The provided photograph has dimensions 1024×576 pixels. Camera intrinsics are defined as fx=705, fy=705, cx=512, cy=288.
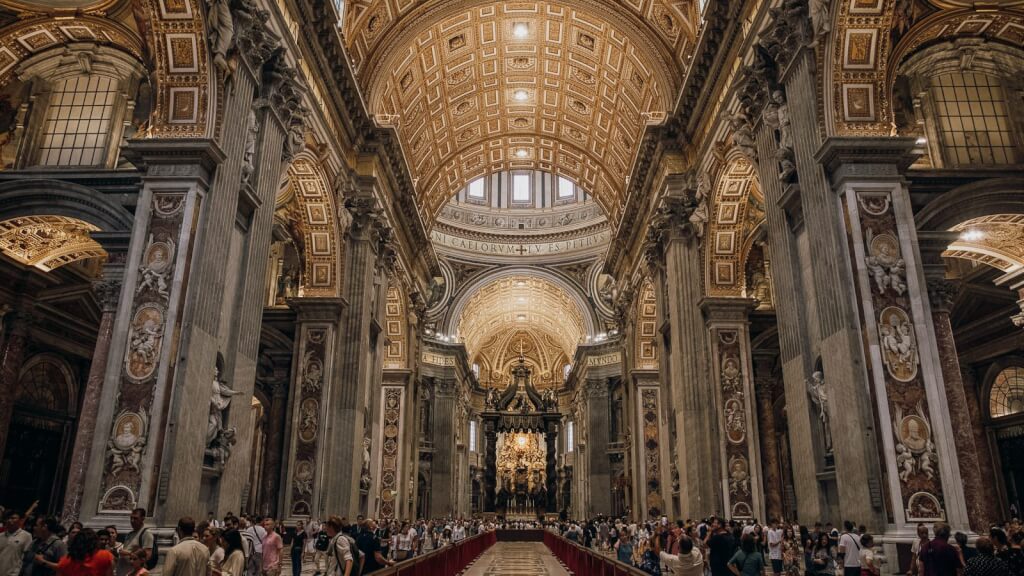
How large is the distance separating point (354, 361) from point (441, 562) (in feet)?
22.0

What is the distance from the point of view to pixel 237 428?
32.5 ft

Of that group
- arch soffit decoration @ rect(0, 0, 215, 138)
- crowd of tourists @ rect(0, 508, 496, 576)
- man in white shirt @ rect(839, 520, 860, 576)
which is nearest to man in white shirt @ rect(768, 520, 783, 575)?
man in white shirt @ rect(839, 520, 860, 576)

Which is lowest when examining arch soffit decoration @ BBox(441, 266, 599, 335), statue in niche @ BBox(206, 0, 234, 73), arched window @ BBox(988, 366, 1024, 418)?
arched window @ BBox(988, 366, 1024, 418)

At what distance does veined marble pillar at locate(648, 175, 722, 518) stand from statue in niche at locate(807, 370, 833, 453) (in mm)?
5736

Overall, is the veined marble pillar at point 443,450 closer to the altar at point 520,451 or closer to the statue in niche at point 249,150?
the altar at point 520,451

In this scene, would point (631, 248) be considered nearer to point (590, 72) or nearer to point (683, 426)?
point (590, 72)

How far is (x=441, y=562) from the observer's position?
33.9 feet

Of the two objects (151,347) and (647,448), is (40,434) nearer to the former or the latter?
(151,347)

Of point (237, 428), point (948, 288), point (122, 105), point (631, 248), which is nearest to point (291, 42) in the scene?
point (122, 105)

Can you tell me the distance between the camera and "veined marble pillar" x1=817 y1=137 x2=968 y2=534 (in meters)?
7.69

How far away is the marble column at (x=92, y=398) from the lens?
8289mm

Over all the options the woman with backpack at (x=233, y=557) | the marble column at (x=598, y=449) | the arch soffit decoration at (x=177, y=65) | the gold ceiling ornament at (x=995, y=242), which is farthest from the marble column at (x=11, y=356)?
the marble column at (x=598, y=449)

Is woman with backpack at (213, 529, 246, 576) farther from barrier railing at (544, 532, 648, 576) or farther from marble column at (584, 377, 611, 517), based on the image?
marble column at (584, 377, 611, 517)

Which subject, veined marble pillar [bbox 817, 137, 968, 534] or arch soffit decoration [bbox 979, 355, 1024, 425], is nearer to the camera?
veined marble pillar [bbox 817, 137, 968, 534]
